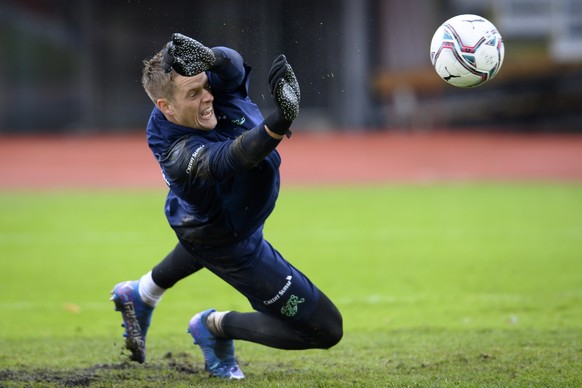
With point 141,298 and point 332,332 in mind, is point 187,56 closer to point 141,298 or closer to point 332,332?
point 332,332

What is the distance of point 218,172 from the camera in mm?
4793

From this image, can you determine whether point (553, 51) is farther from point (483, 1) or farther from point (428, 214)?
point (428, 214)

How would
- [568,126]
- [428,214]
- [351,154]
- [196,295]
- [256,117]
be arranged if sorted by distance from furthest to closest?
[568,126] → [351,154] → [428,214] → [196,295] → [256,117]

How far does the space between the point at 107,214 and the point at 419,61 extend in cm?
1294

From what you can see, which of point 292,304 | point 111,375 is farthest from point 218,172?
point 111,375

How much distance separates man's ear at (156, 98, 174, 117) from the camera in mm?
5090

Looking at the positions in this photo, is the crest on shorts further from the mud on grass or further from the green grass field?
the mud on grass

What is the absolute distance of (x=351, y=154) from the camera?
22234 mm

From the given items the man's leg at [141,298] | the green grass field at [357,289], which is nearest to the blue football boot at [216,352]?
the green grass field at [357,289]

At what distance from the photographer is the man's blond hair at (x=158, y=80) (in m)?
5.02

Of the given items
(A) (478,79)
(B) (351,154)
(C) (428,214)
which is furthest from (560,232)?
(B) (351,154)

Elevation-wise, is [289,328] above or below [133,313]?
above

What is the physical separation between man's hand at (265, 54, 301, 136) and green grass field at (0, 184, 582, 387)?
5.94ft

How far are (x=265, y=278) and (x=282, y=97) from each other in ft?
4.12
